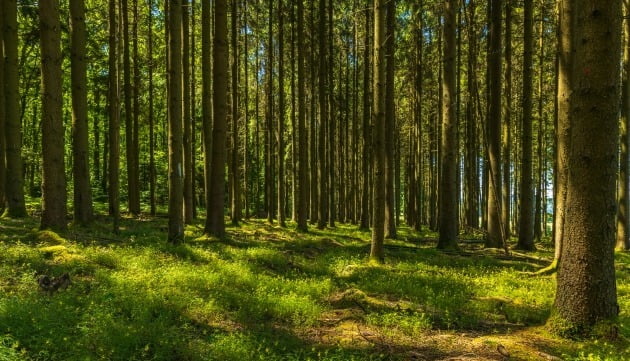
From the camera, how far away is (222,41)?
1274 centimetres

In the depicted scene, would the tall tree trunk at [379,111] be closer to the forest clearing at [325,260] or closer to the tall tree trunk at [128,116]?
the forest clearing at [325,260]

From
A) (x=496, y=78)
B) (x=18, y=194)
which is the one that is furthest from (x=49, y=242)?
(x=496, y=78)

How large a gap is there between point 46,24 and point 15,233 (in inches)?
210

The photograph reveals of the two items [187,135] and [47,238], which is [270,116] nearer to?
[187,135]

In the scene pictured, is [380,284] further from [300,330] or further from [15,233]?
[15,233]

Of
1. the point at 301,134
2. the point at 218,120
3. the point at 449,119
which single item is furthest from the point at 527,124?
the point at 218,120

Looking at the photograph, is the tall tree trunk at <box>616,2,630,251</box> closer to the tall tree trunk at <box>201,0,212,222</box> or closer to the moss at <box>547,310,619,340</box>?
the moss at <box>547,310,619,340</box>

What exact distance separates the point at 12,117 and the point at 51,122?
5.12m

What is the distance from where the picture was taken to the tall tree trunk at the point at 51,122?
428 inches

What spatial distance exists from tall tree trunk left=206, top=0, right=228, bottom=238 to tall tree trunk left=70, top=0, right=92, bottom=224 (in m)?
4.43

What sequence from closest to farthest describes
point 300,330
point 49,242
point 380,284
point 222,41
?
1. point 300,330
2. point 380,284
3. point 49,242
4. point 222,41

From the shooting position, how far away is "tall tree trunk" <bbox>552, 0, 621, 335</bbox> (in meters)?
5.45

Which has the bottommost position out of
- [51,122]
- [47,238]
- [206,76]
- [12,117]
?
[47,238]

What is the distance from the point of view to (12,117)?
1464cm
